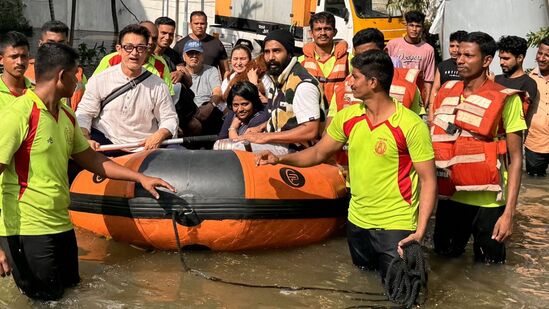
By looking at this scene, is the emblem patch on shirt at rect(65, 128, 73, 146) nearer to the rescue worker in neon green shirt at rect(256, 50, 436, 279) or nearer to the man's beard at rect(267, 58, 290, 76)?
the rescue worker in neon green shirt at rect(256, 50, 436, 279)

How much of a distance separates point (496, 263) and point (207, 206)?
2.17 metres

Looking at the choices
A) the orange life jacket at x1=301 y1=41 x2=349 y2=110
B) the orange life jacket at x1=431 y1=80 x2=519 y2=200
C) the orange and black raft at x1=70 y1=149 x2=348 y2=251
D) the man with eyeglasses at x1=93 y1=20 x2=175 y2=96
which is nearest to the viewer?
the orange life jacket at x1=431 y1=80 x2=519 y2=200

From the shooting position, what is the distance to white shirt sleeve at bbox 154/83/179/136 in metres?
6.51

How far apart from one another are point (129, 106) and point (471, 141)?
2.62 metres

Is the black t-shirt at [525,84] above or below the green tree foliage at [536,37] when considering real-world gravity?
below

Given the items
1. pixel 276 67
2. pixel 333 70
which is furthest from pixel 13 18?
pixel 276 67

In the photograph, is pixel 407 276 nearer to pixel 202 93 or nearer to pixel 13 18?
pixel 202 93

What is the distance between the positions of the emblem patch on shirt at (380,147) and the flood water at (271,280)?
0.99 metres

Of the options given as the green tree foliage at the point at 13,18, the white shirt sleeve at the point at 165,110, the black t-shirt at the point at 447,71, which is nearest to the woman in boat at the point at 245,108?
the white shirt sleeve at the point at 165,110

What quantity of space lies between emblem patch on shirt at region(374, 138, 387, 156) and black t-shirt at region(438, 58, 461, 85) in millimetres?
4540

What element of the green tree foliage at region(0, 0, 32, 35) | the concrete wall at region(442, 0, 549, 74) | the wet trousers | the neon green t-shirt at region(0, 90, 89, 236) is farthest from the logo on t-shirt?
the green tree foliage at region(0, 0, 32, 35)

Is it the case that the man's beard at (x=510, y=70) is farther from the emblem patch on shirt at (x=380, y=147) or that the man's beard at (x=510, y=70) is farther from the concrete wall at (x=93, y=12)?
the concrete wall at (x=93, y=12)

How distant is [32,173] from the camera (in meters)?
4.63

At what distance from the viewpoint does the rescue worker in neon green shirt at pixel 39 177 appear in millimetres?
4582
